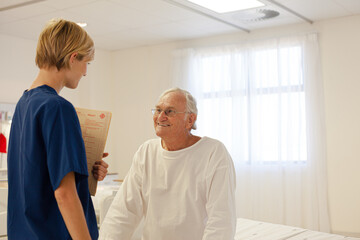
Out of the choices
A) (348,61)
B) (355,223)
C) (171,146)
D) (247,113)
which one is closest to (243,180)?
(247,113)

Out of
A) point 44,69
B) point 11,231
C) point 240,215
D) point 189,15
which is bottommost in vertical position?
point 240,215

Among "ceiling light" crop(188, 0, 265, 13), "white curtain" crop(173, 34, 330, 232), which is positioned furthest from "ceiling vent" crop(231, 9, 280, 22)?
"white curtain" crop(173, 34, 330, 232)

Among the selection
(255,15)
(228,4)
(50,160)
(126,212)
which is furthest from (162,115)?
(255,15)

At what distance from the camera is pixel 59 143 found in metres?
1.23

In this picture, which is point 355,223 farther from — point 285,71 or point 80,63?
point 80,63

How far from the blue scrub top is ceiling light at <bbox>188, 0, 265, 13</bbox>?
11.0 feet

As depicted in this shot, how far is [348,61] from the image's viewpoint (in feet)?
16.4

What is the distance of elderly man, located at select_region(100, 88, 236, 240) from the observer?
1.93m

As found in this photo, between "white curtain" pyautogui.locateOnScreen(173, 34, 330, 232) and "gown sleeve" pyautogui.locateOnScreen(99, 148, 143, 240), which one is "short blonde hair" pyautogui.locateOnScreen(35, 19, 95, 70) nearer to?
"gown sleeve" pyautogui.locateOnScreen(99, 148, 143, 240)

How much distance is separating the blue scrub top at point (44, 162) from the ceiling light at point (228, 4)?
3339mm

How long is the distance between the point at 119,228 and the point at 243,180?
3.73 metres

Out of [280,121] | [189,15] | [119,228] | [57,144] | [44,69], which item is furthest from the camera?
[280,121]

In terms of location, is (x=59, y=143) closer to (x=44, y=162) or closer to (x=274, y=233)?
(x=44, y=162)

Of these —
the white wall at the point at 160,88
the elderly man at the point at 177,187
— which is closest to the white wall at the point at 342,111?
the white wall at the point at 160,88
